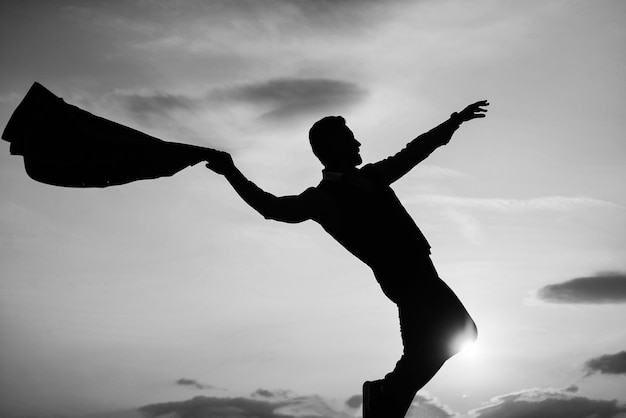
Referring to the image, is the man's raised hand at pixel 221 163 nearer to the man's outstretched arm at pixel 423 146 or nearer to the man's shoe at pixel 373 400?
the man's outstretched arm at pixel 423 146

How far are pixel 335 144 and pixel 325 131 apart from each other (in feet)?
0.44

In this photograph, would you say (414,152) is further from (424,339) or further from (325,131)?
(424,339)

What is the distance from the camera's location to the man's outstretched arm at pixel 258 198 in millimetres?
4750

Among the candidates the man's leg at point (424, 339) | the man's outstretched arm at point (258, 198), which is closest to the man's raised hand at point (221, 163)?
the man's outstretched arm at point (258, 198)

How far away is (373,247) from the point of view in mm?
5027

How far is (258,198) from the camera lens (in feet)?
15.6

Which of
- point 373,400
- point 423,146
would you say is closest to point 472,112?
point 423,146

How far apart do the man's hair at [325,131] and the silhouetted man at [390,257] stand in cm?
20

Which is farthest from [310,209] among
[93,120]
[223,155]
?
[93,120]

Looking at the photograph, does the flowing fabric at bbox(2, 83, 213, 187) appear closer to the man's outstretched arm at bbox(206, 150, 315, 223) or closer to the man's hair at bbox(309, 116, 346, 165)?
the man's outstretched arm at bbox(206, 150, 315, 223)

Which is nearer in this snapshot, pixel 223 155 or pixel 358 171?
pixel 223 155

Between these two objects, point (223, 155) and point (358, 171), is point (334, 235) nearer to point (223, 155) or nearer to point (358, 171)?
point (358, 171)

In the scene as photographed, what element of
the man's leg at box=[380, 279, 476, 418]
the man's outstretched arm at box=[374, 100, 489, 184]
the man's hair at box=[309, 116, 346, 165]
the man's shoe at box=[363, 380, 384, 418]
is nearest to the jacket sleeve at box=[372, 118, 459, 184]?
the man's outstretched arm at box=[374, 100, 489, 184]

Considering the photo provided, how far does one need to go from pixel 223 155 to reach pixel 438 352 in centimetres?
213
